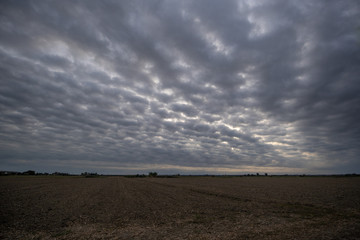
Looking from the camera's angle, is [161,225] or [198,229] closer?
[198,229]

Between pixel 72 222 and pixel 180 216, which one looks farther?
pixel 180 216

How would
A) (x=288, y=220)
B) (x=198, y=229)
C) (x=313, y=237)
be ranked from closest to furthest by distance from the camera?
1. (x=313, y=237)
2. (x=198, y=229)
3. (x=288, y=220)

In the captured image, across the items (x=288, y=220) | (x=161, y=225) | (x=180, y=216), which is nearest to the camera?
(x=161, y=225)

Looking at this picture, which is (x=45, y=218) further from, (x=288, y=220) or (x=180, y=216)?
(x=288, y=220)

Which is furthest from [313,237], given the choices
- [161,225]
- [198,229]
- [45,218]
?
[45,218]

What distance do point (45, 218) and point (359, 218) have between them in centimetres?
2509

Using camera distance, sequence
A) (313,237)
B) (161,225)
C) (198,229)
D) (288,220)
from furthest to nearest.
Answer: (288,220)
(161,225)
(198,229)
(313,237)

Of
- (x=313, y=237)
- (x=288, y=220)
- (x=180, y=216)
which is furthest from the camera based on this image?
(x=180, y=216)

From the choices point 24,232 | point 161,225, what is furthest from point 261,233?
point 24,232

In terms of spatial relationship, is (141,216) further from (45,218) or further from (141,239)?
(45,218)

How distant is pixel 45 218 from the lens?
52.2 feet

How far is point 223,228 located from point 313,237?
5.11 metres

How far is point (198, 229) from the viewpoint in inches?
504

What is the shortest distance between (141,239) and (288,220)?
37.8 feet
